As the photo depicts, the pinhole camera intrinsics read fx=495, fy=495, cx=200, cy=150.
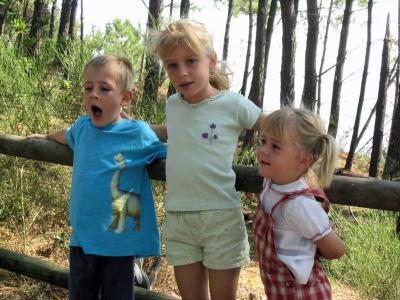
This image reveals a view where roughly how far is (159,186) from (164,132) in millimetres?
1582

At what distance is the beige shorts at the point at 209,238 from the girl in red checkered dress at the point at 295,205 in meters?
0.22

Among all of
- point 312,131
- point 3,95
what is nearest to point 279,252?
point 312,131

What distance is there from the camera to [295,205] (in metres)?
1.67

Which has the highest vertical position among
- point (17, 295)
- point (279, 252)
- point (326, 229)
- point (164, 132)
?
point (164, 132)

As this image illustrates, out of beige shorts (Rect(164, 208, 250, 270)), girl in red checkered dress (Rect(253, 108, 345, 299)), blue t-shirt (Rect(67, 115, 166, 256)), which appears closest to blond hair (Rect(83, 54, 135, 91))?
blue t-shirt (Rect(67, 115, 166, 256))

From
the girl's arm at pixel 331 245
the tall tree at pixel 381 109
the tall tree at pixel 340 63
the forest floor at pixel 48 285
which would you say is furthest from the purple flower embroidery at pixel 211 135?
the tall tree at pixel 340 63

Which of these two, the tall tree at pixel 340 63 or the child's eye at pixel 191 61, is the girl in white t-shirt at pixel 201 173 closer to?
the child's eye at pixel 191 61

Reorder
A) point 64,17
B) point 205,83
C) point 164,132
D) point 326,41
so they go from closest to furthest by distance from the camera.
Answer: point 205,83 → point 164,132 → point 64,17 → point 326,41

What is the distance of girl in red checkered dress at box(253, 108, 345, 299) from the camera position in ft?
5.50

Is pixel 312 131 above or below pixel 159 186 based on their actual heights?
above

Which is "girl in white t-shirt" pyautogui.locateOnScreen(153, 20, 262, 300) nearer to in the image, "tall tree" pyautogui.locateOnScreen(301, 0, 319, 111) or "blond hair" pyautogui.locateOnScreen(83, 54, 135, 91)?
"blond hair" pyautogui.locateOnScreen(83, 54, 135, 91)

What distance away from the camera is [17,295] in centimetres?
332

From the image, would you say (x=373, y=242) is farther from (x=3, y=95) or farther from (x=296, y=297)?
(x=3, y=95)

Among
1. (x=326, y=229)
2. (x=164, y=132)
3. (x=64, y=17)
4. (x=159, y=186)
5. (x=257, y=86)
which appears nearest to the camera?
(x=326, y=229)
